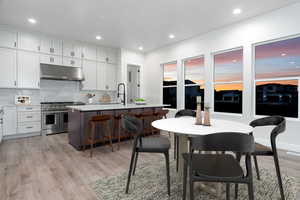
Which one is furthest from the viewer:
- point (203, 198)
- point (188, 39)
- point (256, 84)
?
point (188, 39)

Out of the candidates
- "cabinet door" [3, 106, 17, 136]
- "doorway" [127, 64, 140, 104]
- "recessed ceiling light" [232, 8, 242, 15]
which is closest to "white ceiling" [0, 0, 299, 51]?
"recessed ceiling light" [232, 8, 242, 15]

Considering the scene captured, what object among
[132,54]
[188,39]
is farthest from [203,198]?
[132,54]

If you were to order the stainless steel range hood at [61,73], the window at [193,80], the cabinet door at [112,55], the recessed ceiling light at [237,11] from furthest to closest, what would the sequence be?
1. the cabinet door at [112,55]
2. the window at [193,80]
3. the stainless steel range hood at [61,73]
4. the recessed ceiling light at [237,11]

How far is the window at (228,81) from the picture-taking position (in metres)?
4.07

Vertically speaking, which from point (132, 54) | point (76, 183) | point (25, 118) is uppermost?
point (132, 54)

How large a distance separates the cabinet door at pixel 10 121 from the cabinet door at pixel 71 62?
1820mm

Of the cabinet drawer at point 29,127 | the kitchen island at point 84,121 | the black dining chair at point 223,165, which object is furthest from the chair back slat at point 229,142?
the cabinet drawer at point 29,127

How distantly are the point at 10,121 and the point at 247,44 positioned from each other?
6.00 metres

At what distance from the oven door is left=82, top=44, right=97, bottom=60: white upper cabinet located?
2055mm

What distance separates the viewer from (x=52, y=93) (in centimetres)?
497

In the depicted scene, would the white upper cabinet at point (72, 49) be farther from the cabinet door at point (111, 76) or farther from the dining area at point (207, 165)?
the dining area at point (207, 165)

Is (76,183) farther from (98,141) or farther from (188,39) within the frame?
(188,39)

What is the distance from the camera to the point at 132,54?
6250mm

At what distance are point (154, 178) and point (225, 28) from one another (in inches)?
155
